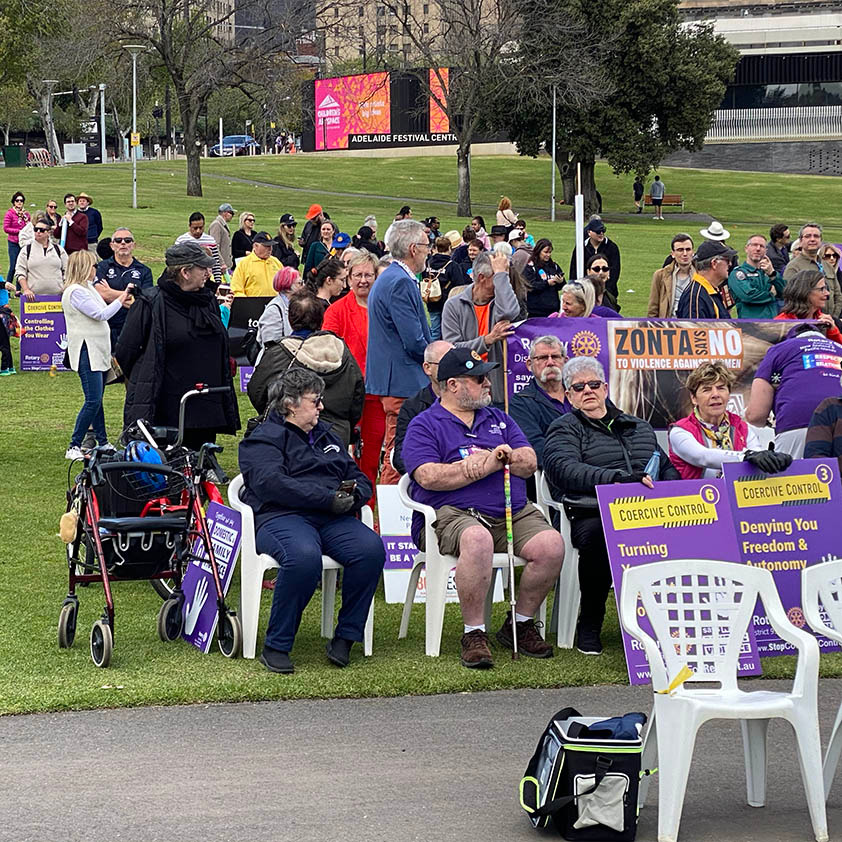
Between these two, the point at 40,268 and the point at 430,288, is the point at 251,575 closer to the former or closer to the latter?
the point at 430,288

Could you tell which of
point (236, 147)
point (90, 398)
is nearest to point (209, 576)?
point (90, 398)

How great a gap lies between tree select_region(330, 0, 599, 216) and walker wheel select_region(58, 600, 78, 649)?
47.9 m

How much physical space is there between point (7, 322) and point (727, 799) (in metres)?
15.8

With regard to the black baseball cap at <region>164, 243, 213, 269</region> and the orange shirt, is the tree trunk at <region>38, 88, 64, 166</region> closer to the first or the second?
the orange shirt

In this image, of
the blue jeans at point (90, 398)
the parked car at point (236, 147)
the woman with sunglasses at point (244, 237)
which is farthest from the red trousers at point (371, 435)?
the parked car at point (236, 147)

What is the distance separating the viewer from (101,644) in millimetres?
7555

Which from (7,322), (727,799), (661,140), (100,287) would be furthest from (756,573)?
(661,140)

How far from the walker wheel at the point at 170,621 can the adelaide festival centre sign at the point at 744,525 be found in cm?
242

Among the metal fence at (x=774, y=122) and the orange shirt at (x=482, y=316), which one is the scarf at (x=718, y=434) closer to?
the orange shirt at (x=482, y=316)

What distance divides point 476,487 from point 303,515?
0.96m

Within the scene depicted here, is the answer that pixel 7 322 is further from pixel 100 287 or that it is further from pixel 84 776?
pixel 84 776

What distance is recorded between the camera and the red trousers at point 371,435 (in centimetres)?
1048

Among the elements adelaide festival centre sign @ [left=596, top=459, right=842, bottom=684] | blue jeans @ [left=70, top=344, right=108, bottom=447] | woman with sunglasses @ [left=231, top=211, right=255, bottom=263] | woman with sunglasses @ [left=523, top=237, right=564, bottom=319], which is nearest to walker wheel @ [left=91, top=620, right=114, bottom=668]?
adelaide festival centre sign @ [left=596, top=459, right=842, bottom=684]

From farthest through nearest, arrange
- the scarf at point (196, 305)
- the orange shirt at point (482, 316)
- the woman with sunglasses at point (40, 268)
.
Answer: the woman with sunglasses at point (40, 268)
the orange shirt at point (482, 316)
the scarf at point (196, 305)
